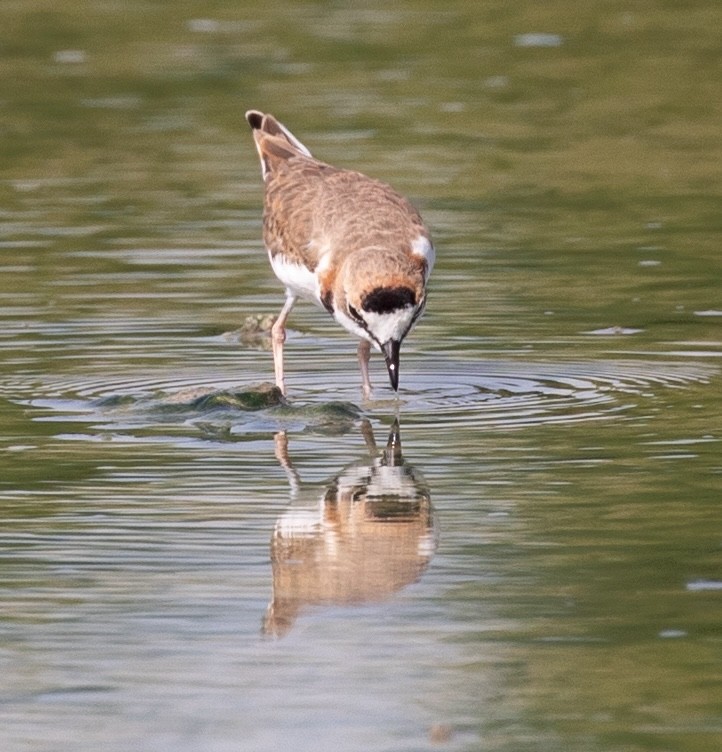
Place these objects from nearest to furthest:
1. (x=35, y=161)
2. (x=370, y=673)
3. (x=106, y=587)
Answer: (x=370, y=673)
(x=106, y=587)
(x=35, y=161)

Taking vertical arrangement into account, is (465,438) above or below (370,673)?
below

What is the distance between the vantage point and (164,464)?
9.05 meters

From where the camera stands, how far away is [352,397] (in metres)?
10.6

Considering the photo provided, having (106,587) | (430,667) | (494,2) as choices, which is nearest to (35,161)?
(494,2)

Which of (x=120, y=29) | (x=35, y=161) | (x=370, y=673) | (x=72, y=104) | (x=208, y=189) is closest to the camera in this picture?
(x=370, y=673)

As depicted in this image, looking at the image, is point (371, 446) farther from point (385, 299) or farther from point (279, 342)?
point (279, 342)

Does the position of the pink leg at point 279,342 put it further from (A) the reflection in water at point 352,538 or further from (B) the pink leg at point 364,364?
(A) the reflection in water at point 352,538

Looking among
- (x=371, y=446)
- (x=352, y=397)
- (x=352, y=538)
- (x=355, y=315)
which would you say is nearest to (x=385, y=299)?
(x=355, y=315)

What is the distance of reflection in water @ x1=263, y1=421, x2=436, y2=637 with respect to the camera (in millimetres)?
7031

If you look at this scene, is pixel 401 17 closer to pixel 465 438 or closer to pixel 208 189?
pixel 208 189

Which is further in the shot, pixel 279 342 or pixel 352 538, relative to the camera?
pixel 279 342

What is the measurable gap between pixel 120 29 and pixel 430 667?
20.0 m

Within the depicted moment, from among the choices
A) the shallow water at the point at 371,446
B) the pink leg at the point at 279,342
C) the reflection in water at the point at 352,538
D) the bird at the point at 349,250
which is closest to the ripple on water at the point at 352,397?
the shallow water at the point at 371,446

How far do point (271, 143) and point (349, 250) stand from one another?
2259 millimetres
